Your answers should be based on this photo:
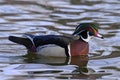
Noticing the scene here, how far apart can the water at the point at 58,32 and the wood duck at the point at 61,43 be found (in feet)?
0.45

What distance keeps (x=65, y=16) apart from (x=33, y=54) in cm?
327

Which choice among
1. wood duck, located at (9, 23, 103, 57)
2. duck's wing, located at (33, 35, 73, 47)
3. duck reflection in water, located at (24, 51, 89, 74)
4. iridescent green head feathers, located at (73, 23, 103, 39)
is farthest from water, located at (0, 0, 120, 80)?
iridescent green head feathers, located at (73, 23, 103, 39)

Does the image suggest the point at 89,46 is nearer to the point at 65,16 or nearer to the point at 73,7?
the point at 65,16

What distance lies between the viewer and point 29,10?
15.9 m

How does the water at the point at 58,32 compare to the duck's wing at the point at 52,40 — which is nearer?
the water at the point at 58,32

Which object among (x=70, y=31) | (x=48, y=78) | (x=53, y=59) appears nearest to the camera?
(x=48, y=78)

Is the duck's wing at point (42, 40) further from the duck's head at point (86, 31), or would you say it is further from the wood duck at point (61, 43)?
the duck's head at point (86, 31)

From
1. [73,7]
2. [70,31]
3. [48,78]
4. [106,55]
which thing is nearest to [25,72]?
[48,78]

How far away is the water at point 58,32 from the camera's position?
10.6m

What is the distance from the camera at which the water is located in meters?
10.6

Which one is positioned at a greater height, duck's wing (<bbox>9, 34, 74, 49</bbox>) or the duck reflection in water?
duck's wing (<bbox>9, 34, 74, 49</bbox>)

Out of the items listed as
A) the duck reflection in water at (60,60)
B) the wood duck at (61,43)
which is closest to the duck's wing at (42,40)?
the wood duck at (61,43)

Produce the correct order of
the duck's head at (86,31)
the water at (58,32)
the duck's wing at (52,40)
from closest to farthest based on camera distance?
the water at (58,32)
the duck's wing at (52,40)
the duck's head at (86,31)

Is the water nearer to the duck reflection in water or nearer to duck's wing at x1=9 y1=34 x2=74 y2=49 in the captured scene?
the duck reflection in water
